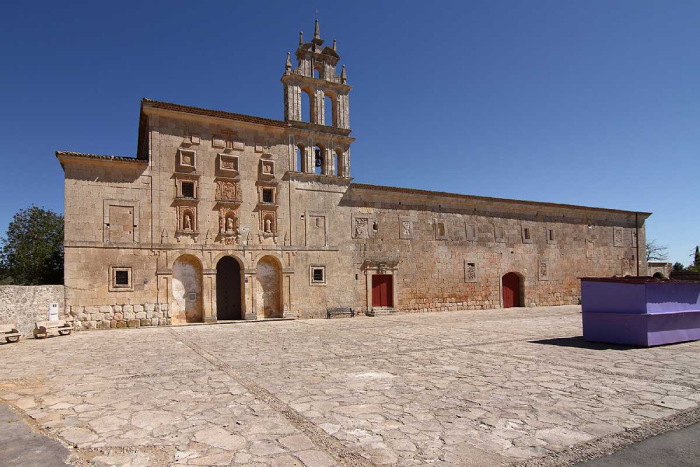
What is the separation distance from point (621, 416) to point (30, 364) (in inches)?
417

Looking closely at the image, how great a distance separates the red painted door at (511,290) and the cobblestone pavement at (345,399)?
1529cm

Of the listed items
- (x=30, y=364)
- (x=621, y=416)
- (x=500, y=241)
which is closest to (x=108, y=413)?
(x=30, y=364)

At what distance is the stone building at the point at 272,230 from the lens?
16656 millimetres

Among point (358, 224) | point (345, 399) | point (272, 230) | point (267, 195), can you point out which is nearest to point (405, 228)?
point (358, 224)

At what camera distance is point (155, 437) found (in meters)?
4.69

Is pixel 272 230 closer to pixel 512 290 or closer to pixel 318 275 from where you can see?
pixel 318 275

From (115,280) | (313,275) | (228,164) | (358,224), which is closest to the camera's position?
(115,280)

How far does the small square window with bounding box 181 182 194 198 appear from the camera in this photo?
59.6 ft

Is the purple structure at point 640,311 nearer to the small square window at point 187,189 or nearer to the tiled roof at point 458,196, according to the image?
the tiled roof at point 458,196

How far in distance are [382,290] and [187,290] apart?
9.35 meters

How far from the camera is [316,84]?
21203 millimetres

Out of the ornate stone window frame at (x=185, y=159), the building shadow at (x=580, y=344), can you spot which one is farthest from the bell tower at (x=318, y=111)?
the building shadow at (x=580, y=344)

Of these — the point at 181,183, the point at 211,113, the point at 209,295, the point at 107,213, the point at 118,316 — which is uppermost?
the point at 211,113

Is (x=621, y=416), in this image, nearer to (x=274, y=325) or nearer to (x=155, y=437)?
(x=155, y=437)
